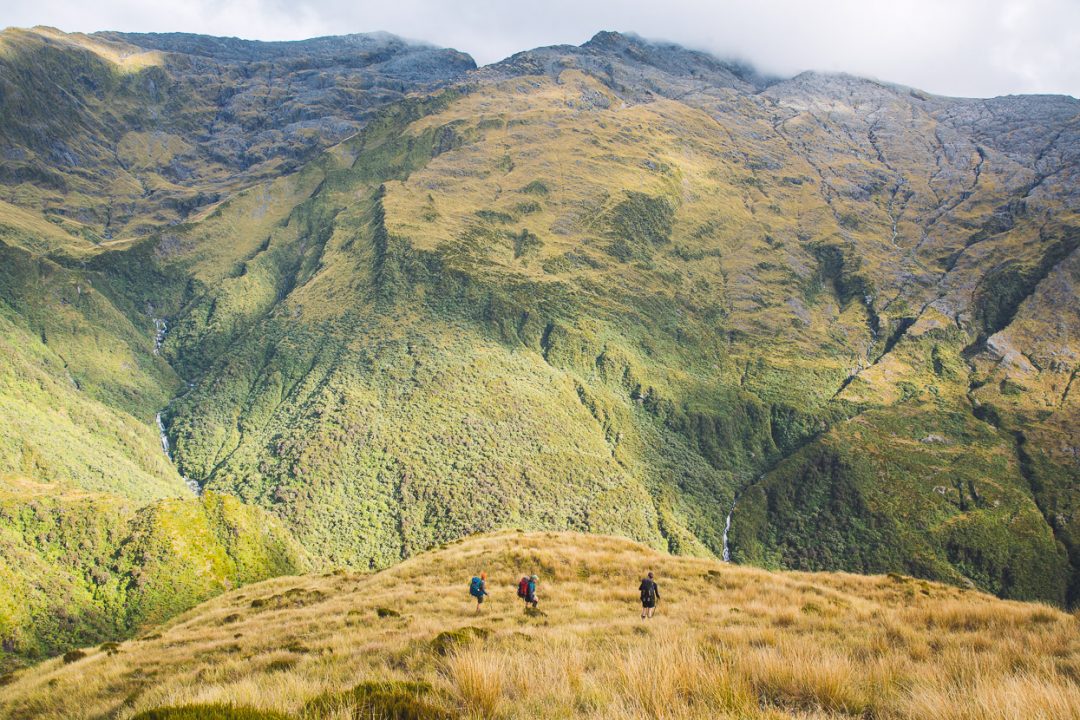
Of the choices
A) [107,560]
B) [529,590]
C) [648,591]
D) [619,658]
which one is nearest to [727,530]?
[107,560]

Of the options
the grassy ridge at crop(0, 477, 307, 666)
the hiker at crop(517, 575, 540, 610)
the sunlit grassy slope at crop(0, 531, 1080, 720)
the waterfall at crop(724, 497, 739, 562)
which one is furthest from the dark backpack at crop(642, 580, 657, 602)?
the waterfall at crop(724, 497, 739, 562)

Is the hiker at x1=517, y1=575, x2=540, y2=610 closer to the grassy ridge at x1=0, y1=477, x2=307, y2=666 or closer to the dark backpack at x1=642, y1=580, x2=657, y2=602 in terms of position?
the dark backpack at x1=642, y1=580, x2=657, y2=602

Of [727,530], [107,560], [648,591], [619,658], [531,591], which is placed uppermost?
[619,658]

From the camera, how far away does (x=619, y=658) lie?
28.1ft

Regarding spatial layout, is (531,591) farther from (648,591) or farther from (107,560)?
(107,560)

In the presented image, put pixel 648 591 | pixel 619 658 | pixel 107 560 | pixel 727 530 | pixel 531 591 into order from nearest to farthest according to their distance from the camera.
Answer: pixel 619 658
pixel 648 591
pixel 531 591
pixel 107 560
pixel 727 530

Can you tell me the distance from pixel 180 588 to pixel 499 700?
381ft

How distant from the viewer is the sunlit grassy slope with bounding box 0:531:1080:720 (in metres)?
6.61

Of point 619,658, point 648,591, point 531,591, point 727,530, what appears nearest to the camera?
point 619,658

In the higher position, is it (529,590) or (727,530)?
(529,590)

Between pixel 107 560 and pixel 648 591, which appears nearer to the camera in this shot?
pixel 648 591

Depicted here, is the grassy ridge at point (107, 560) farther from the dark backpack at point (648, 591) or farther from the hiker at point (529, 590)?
the dark backpack at point (648, 591)

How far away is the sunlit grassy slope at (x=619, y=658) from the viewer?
21.7ft

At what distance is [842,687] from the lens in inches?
279
